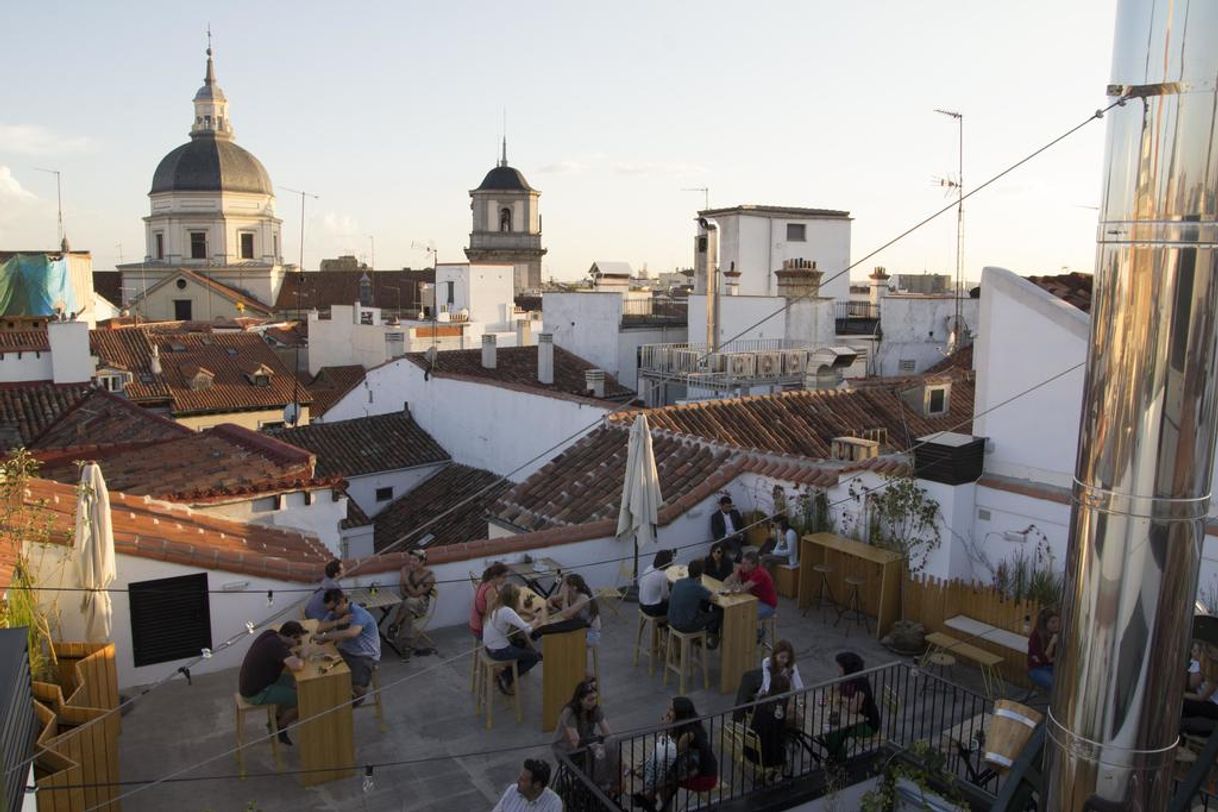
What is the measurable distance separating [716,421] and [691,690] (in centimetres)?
846

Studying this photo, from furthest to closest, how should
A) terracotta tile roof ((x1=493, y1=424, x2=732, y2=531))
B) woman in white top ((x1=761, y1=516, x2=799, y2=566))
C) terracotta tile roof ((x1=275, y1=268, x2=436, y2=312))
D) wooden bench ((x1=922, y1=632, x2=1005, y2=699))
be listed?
terracotta tile roof ((x1=275, y1=268, x2=436, y2=312)), terracotta tile roof ((x1=493, y1=424, x2=732, y2=531)), woman in white top ((x1=761, y1=516, x2=799, y2=566)), wooden bench ((x1=922, y1=632, x2=1005, y2=699))

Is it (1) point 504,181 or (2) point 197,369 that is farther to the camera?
(1) point 504,181

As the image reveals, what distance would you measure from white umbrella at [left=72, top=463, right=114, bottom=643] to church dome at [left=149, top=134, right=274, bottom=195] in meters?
70.6

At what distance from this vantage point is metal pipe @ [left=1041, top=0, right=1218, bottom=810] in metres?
3.81

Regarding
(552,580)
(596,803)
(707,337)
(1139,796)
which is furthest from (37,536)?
(707,337)

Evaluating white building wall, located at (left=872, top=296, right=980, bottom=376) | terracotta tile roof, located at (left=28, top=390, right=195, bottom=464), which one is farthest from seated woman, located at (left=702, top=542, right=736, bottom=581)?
white building wall, located at (left=872, top=296, right=980, bottom=376)

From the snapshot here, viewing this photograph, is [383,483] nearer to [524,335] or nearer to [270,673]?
[524,335]

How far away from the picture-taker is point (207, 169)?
238ft

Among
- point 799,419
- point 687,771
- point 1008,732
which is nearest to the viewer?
point 1008,732

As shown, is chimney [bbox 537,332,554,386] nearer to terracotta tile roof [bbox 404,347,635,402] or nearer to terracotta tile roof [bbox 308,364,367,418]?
terracotta tile roof [bbox 404,347,635,402]

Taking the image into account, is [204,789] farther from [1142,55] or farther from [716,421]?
[716,421]

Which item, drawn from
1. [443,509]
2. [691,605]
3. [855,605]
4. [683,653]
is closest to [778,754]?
[683,653]

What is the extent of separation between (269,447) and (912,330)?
21824 mm

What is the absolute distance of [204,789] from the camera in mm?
7266
